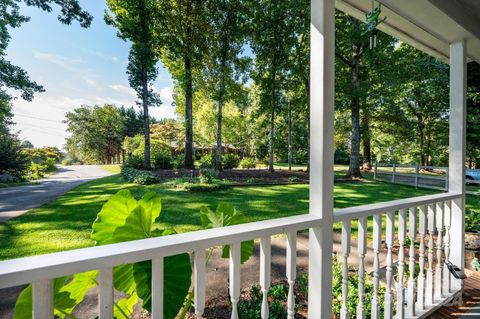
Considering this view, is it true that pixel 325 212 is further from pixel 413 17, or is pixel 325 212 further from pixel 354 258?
pixel 354 258

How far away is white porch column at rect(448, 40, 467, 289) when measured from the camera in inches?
79.3

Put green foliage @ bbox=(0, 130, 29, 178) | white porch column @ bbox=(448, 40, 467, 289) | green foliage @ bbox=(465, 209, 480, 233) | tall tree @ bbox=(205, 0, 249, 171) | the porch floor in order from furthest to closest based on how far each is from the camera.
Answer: tall tree @ bbox=(205, 0, 249, 171) < green foliage @ bbox=(0, 130, 29, 178) < green foliage @ bbox=(465, 209, 480, 233) < white porch column @ bbox=(448, 40, 467, 289) < the porch floor

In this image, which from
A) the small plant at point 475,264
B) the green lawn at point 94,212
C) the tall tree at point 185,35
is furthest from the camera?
the tall tree at point 185,35

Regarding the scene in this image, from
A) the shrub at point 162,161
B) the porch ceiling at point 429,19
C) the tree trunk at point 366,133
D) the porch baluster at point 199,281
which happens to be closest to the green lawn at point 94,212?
the porch baluster at point 199,281

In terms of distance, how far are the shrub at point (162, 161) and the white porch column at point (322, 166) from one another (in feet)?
35.5

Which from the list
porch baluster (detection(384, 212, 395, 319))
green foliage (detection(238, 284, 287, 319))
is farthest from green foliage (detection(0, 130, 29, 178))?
porch baluster (detection(384, 212, 395, 319))

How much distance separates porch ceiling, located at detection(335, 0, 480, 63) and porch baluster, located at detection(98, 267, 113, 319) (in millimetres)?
1887

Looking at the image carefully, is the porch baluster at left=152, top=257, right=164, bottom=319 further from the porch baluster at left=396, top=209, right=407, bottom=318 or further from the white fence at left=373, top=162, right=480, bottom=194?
the white fence at left=373, top=162, right=480, bottom=194

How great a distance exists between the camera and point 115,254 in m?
0.67

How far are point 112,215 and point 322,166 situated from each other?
94 centimetres

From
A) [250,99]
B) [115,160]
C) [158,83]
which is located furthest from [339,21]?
[115,160]

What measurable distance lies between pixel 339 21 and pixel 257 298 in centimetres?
1053

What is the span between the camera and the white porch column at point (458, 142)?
6.61 feet

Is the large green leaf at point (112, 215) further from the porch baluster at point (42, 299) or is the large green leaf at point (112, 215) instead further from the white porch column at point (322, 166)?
the white porch column at point (322, 166)
